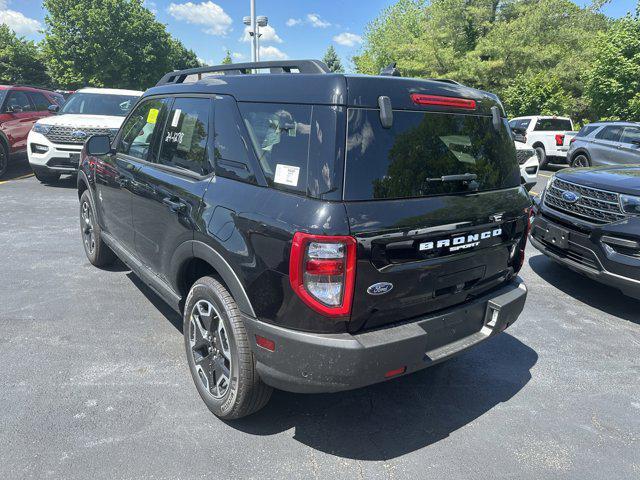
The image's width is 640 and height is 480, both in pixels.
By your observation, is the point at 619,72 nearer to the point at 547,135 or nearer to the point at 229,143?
the point at 547,135

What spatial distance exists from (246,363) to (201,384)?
58cm

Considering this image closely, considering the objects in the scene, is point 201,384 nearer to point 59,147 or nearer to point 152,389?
point 152,389

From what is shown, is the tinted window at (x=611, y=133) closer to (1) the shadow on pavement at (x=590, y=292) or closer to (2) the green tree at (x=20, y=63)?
(1) the shadow on pavement at (x=590, y=292)

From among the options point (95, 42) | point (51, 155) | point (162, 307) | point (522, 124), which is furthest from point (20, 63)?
point (162, 307)

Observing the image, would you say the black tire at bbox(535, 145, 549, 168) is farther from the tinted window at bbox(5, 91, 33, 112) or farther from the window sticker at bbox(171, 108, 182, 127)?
the tinted window at bbox(5, 91, 33, 112)

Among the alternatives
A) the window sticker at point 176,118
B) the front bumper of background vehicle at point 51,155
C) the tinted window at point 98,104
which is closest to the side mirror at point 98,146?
the window sticker at point 176,118

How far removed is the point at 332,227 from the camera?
1.94 metres

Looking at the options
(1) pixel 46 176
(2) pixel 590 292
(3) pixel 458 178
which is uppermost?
(3) pixel 458 178

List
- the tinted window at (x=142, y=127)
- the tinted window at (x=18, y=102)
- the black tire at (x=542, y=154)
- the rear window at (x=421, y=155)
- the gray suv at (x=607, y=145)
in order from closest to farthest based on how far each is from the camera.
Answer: the rear window at (x=421, y=155) → the tinted window at (x=142, y=127) → the tinted window at (x=18, y=102) → the gray suv at (x=607, y=145) → the black tire at (x=542, y=154)

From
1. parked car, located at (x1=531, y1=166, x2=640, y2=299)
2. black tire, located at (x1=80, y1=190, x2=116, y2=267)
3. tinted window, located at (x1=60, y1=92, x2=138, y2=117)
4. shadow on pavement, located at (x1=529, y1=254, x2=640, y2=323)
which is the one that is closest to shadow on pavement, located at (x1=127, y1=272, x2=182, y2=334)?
black tire, located at (x1=80, y1=190, x2=116, y2=267)

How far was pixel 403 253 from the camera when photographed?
6.98ft

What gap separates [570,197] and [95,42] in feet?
135

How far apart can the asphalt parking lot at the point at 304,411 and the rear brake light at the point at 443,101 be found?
1827 mm

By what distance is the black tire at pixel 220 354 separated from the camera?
2.34m
